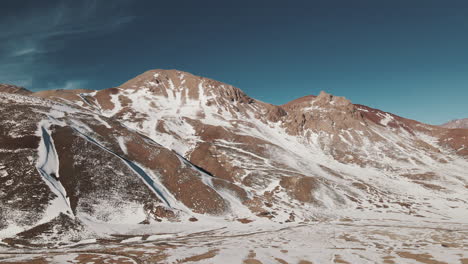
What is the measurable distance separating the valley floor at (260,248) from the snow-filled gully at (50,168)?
13.9 meters

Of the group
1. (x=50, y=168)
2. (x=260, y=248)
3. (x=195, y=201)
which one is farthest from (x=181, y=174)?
(x=260, y=248)

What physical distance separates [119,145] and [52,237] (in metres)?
40.7

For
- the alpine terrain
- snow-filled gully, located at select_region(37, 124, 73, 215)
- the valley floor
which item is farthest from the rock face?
the valley floor

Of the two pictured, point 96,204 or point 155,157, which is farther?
point 155,157

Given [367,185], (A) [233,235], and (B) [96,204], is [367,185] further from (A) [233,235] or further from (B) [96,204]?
(B) [96,204]

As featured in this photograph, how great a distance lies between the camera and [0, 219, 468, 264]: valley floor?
28.6 meters

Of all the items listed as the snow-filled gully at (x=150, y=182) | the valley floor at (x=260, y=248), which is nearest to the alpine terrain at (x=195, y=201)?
the valley floor at (x=260, y=248)

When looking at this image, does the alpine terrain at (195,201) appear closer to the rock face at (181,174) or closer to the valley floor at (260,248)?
the valley floor at (260,248)

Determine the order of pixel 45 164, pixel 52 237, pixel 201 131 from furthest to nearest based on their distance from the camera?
pixel 201 131, pixel 45 164, pixel 52 237

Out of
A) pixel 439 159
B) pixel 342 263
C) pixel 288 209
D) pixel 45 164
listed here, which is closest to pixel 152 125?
pixel 45 164

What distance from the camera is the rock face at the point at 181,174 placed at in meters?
49.1

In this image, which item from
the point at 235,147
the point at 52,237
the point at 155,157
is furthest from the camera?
the point at 235,147

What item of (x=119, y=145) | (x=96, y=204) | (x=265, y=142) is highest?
(x=265, y=142)

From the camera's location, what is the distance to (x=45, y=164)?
54781mm
